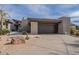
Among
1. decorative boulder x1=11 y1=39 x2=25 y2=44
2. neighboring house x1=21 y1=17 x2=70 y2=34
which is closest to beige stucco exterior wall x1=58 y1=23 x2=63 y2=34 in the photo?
neighboring house x1=21 y1=17 x2=70 y2=34

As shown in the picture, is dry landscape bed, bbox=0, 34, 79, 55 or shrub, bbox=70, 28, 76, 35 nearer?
dry landscape bed, bbox=0, 34, 79, 55

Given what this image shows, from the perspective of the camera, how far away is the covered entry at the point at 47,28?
4.40 meters

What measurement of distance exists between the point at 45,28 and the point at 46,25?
0.26ft

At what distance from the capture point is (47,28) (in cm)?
448

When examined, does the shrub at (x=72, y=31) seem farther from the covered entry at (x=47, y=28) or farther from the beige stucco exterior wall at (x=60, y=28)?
the covered entry at (x=47, y=28)

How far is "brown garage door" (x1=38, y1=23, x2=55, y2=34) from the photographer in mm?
4430

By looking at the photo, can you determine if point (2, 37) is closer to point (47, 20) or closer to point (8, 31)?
point (8, 31)

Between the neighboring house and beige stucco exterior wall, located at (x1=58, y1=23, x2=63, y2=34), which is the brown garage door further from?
beige stucco exterior wall, located at (x1=58, y1=23, x2=63, y2=34)

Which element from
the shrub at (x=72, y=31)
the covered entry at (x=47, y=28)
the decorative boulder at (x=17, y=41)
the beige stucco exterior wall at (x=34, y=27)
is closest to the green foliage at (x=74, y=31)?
the shrub at (x=72, y=31)

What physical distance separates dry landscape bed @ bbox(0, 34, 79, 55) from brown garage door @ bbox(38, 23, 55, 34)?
12 cm

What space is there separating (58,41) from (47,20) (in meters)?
0.49

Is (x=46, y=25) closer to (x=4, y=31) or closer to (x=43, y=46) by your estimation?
(x=43, y=46)
